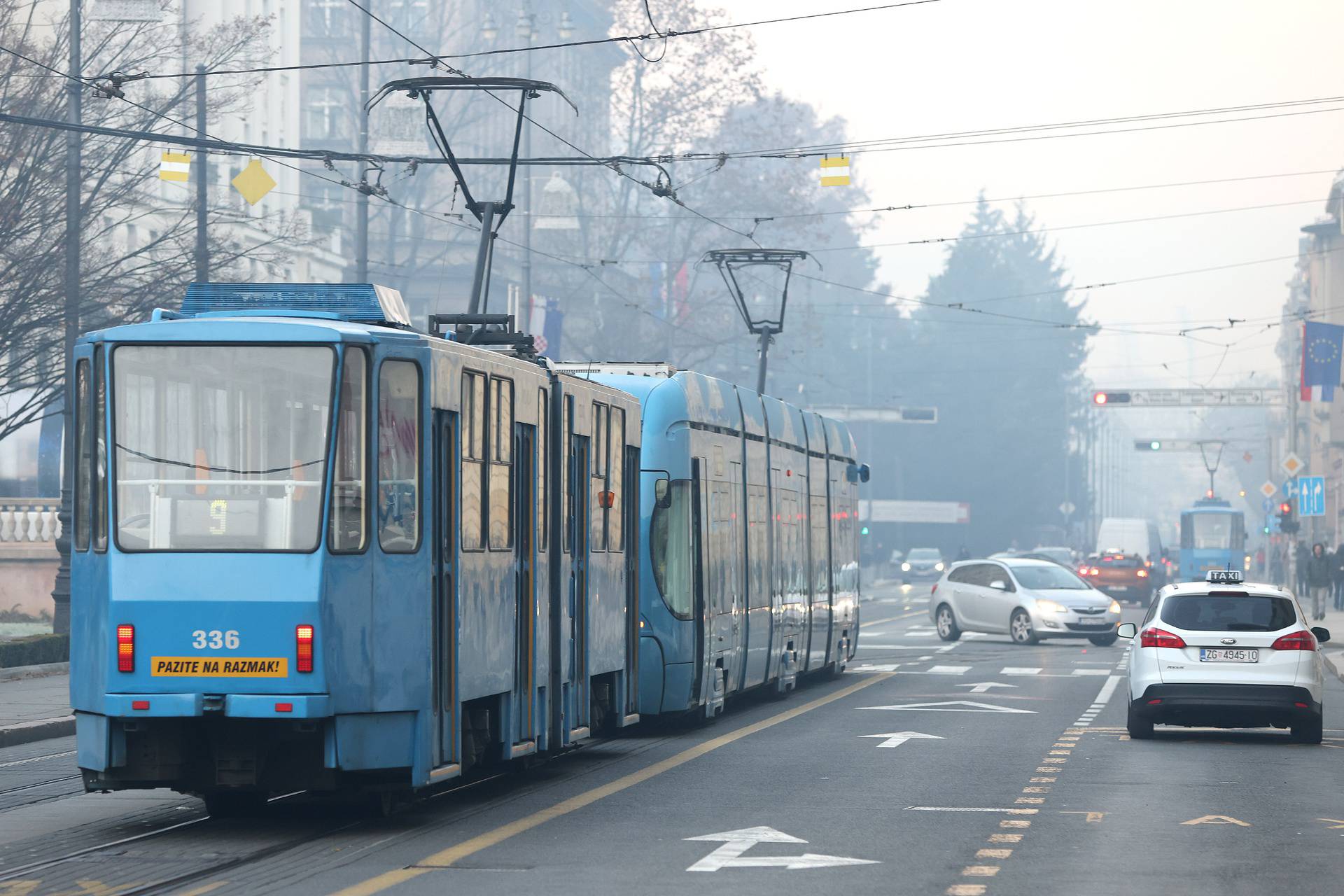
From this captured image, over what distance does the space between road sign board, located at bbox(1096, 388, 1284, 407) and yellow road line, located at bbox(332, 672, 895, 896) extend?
253 feet

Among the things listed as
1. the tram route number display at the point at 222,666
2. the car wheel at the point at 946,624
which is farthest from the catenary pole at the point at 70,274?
the car wheel at the point at 946,624

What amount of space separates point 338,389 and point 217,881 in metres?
2.83

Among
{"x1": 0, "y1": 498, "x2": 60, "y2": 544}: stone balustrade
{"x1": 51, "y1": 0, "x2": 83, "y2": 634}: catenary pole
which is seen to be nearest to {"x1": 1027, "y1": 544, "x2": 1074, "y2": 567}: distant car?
{"x1": 0, "y1": 498, "x2": 60, "y2": 544}: stone balustrade

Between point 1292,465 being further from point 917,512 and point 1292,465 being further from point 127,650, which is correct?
point 917,512

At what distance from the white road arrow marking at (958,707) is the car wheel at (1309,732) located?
3.61 m

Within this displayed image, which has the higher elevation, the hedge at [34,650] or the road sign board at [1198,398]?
the road sign board at [1198,398]

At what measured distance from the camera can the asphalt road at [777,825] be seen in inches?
405

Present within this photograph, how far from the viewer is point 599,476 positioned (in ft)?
52.3

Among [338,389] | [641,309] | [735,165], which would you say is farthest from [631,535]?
[735,165]

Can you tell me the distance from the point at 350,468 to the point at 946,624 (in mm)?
30337

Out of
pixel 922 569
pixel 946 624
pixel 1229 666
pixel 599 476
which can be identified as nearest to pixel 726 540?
pixel 1229 666

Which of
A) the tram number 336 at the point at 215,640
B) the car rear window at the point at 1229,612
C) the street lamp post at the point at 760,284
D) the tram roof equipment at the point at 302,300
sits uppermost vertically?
the street lamp post at the point at 760,284

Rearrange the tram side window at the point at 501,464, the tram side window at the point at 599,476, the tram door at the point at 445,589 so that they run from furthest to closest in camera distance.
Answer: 1. the tram side window at the point at 599,476
2. the tram side window at the point at 501,464
3. the tram door at the point at 445,589

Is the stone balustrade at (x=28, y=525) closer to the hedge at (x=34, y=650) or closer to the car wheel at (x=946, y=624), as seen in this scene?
the hedge at (x=34, y=650)
